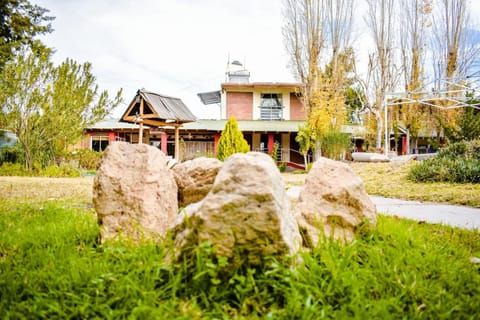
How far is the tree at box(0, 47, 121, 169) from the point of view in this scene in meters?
11.7

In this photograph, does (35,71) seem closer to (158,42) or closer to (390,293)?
(158,42)

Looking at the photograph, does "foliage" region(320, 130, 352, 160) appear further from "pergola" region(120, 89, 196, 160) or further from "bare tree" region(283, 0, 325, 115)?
"pergola" region(120, 89, 196, 160)

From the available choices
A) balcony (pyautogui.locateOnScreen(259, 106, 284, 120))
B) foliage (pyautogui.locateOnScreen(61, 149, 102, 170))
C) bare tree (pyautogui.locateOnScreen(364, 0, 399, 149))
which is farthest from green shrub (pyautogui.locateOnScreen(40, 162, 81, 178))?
bare tree (pyautogui.locateOnScreen(364, 0, 399, 149))

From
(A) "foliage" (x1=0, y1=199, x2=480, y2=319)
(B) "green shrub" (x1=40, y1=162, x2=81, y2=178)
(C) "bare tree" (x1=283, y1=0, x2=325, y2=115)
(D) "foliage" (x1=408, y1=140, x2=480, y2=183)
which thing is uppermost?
(C) "bare tree" (x1=283, y1=0, x2=325, y2=115)

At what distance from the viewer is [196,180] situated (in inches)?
110

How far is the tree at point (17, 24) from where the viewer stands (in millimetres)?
5980

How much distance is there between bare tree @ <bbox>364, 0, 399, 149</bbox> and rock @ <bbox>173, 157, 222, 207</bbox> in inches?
729

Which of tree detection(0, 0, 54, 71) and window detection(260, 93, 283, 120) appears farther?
window detection(260, 93, 283, 120)

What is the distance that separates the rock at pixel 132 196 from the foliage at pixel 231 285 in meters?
0.18

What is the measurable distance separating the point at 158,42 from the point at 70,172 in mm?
7016

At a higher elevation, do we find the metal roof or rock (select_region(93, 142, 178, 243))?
the metal roof

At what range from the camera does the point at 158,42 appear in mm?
14312

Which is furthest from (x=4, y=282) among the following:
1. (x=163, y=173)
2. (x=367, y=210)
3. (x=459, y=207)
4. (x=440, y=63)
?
(x=440, y=63)

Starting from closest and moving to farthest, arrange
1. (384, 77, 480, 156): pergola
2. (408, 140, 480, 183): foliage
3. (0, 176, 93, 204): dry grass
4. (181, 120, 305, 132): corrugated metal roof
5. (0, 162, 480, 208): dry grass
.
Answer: (0, 176, 93, 204): dry grass, (0, 162, 480, 208): dry grass, (408, 140, 480, 183): foliage, (384, 77, 480, 156): pergola, (181, 120, 305, 132): corrugated metal roof
